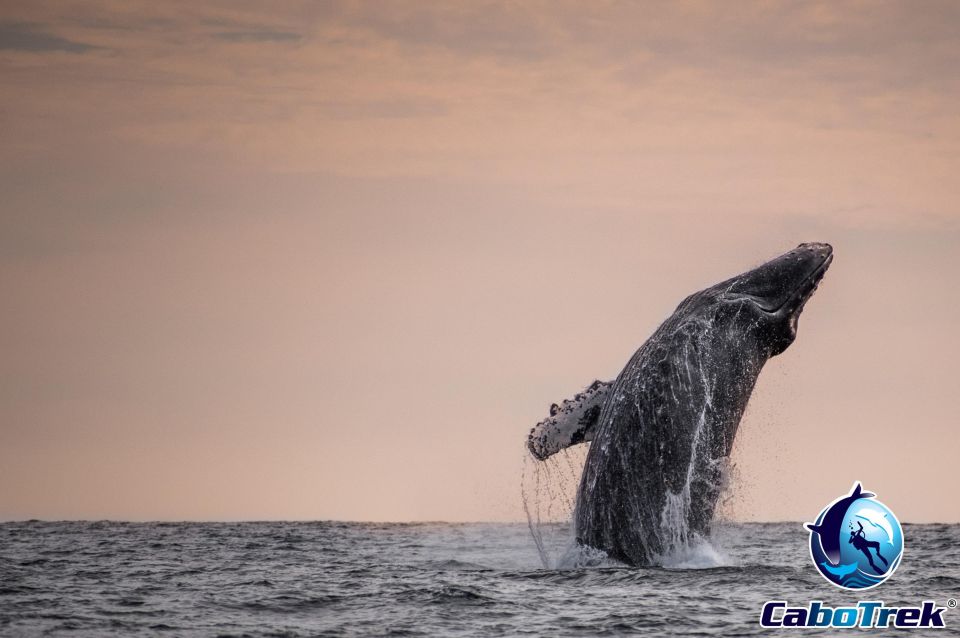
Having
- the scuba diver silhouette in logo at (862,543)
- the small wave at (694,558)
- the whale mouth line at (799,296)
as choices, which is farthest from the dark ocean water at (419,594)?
the whale mouth line at (799,296)

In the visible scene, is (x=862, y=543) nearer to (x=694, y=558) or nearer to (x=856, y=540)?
(x=856, y=540)

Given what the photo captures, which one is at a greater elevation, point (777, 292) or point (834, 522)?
point (777, 292)

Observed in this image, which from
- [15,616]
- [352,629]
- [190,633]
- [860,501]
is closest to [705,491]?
[860,501]

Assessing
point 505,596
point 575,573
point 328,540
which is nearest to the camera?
point 505,596

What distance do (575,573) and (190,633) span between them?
4.67m

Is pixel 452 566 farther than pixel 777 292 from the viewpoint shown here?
Yes

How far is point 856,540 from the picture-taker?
42.1 ft

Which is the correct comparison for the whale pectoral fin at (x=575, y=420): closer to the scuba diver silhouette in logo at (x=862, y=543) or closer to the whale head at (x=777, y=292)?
the whale head at (x=777, y=292)

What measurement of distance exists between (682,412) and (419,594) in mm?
3604

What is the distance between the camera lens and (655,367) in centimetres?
1454

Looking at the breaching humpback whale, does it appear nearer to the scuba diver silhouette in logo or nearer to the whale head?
the whale head

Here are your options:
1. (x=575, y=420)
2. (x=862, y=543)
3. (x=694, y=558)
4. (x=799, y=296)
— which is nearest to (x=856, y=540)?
(x=862, y=543)

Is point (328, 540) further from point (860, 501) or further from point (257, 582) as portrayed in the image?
point (860, 501)

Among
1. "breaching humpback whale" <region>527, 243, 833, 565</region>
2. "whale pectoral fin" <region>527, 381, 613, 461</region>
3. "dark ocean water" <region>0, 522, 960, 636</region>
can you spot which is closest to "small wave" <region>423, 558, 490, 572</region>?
"dark ocean water" <region>0, 522, 960, 636</region>
